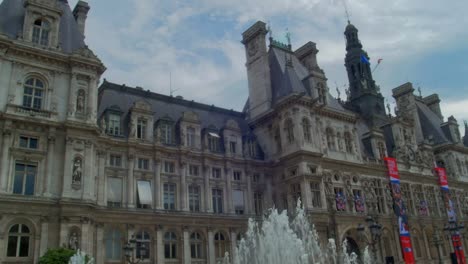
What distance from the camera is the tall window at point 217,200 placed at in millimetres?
40062

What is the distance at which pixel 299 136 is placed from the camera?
43.0m

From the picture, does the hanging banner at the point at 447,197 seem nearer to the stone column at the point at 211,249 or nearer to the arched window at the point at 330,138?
the arched window at the point at 330,138

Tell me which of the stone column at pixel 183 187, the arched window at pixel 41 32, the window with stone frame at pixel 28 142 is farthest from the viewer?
the stone column at pixel 183 187

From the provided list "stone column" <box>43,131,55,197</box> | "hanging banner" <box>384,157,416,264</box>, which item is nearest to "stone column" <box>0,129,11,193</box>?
"stone column" <box>43,131,55,197</box>

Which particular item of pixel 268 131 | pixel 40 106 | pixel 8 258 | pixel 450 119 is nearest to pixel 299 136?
pixel 268 131

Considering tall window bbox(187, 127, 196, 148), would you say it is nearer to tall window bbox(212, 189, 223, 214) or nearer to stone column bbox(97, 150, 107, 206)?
tall window bbox(212, 189, 223, 214)

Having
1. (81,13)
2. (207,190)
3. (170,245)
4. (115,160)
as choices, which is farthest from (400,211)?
(81,13)

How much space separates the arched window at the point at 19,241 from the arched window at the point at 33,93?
344 inches

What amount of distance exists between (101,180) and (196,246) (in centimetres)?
1009

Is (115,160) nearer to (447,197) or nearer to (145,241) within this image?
(145,241)

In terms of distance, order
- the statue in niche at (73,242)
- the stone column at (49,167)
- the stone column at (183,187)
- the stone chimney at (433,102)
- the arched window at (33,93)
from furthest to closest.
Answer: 1. the stone chimney at (433,102)
2. the stone column at (183,187)
3. the arched window at (33,93)
4. the stone column at (49,167)
5. the statue in niche at (73,242)

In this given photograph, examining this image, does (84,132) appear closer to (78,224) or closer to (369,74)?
(78,224)

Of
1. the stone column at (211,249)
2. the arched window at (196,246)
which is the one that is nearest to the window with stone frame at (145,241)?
the arched window at (196,246)

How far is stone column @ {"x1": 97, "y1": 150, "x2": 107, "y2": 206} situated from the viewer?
109 ft
